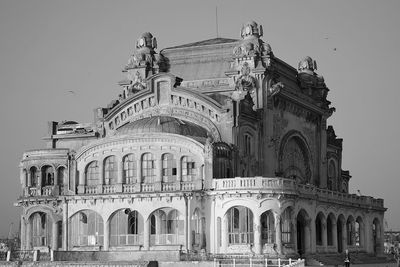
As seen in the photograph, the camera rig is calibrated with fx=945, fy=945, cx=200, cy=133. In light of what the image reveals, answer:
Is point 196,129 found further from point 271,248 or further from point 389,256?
point 389,256

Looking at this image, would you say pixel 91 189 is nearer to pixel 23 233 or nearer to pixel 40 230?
pixel 23 233

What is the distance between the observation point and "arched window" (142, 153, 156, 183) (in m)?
77.6

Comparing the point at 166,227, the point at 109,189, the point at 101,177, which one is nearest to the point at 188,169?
the point at 166,227

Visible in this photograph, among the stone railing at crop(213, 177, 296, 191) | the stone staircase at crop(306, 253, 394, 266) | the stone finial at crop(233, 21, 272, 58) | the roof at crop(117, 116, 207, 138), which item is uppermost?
the stone finial at crop(233, 21, 272, 58)

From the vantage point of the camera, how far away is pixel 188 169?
77000 mm

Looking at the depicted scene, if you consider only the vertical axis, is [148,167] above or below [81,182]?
above

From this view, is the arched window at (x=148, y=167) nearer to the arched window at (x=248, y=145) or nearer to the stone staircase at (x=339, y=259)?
the arched window at (x=248, y=145)

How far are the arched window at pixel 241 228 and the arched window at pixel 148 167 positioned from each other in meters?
7.51

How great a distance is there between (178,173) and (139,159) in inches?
140

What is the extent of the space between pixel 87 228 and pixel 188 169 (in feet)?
37.7

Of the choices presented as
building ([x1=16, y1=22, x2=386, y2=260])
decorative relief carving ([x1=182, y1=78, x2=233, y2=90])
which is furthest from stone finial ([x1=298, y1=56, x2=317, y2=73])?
decorative relief carving ([x1=182, y1=78, x2=233, y2=90])

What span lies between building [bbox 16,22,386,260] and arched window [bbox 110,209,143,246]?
9 cm

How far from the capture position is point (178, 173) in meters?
76.4

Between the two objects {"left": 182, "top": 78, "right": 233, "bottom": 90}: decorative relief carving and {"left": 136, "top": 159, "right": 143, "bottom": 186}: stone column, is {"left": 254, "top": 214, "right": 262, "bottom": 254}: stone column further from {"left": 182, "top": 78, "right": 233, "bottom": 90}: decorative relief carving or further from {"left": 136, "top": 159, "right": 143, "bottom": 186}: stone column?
{"left": 182, "top": 78, "right": 233, "bottom": 90}: decorative relief carving
